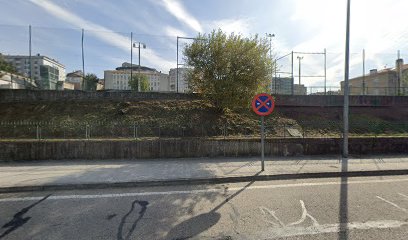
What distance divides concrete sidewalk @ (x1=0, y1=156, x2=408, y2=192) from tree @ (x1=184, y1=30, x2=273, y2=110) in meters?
5.29

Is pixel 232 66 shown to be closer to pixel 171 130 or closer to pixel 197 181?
pixel 171 130

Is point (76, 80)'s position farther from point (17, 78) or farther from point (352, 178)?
point (352, 178)

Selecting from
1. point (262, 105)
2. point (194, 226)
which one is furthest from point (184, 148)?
point (194, 226)

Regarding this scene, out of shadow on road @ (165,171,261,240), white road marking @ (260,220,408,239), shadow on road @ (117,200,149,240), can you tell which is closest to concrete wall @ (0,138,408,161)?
shadow on road @ (117,200,149,240)

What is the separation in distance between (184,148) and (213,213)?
5.44 metres

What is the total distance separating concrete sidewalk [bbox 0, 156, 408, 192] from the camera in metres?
6.47

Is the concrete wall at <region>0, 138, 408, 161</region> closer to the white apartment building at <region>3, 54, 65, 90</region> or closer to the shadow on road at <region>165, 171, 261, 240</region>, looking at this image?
the shadow on road at <region>165, 171, 261, 240</region>

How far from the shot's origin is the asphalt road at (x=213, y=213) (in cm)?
388

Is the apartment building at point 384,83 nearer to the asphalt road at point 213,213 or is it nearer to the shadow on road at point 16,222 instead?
the asphalt road at point 213,213

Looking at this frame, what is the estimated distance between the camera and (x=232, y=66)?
45.4 feet

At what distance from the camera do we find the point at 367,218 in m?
4.46

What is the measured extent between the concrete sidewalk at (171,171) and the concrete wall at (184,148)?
1.73ft

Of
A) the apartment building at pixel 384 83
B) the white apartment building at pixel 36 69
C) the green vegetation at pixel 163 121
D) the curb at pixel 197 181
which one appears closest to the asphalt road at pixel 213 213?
the curb at pixel 197 181

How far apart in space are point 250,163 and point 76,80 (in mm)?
24931
